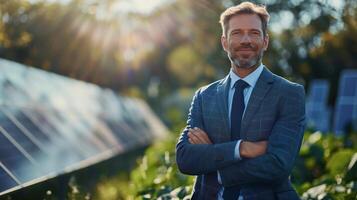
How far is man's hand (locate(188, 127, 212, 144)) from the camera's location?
3.55 metres

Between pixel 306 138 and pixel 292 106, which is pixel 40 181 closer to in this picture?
pixel 292 106

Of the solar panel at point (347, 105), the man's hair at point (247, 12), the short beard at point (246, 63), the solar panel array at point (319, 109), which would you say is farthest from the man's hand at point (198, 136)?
the solar panel array at point (319, 109)

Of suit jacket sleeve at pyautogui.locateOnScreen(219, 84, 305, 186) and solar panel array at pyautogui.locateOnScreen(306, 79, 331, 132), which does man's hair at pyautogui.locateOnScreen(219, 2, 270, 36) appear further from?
solar panel array at pyautogui.locateOnScreen(306, 79, 331, 132)

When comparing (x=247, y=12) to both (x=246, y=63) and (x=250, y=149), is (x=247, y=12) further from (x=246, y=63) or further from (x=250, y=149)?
(x=250, y=149)

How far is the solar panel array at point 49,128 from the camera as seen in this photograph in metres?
5.28

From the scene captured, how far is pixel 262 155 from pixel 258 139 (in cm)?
14

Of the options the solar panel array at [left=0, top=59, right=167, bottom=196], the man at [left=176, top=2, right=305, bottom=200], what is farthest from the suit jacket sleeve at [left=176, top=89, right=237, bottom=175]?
the solar panel array at [left=0, top=59, right=167, bottom=196]

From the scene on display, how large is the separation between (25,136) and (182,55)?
130 ft

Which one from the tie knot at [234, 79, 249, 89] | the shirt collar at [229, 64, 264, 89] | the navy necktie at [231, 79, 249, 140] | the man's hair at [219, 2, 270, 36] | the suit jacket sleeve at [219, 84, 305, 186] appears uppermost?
the man's hair at [219, 2, 270, 36]

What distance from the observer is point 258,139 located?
3.46 metres

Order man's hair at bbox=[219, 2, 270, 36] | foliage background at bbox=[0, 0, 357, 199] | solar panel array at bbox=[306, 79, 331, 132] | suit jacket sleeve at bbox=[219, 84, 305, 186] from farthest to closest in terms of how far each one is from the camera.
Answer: solar panel array at bbox=[306, 79, 331, 132]
foliage background at bbox=[0, 0, 357, 199]
man's hair at bbox=[219, 2, 270, 36]
suit jacket sleeve at bbox=[219, 84, 305, 186]

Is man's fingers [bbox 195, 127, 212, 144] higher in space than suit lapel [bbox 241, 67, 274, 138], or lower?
lower

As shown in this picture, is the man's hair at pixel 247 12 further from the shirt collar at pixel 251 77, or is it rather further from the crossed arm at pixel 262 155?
the crossed arm at pixel 262 155

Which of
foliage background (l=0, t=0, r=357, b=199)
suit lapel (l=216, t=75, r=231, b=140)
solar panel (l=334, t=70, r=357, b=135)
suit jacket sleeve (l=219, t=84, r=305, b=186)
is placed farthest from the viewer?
solar panel (l=334, t=70, r=357, b=135)
